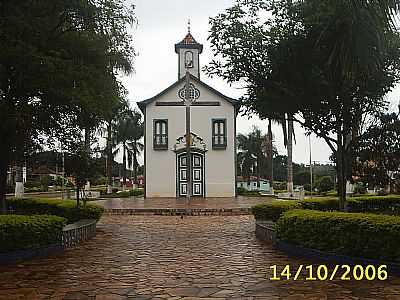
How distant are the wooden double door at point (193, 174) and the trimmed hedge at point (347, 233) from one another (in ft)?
67.7

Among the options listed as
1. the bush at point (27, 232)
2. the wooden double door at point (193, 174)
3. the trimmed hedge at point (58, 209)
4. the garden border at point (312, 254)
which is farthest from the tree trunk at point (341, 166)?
the wooden double door at point (193, 174)

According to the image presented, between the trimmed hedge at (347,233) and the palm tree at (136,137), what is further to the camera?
the palm tree at (136,137)

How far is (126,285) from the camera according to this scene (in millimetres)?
6305

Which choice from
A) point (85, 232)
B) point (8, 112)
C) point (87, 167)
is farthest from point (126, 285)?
point (87, 167)

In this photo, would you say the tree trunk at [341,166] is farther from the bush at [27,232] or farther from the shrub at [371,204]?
the bush at [27,232]

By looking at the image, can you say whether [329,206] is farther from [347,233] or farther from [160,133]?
[160,133]

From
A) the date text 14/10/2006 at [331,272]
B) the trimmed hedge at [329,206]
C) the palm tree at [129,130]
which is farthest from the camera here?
the palm tree at [129,130]

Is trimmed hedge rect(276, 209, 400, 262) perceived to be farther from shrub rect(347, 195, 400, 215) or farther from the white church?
the white church

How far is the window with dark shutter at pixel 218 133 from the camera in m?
29.7

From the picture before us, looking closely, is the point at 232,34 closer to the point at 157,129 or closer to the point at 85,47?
the point at 85,47

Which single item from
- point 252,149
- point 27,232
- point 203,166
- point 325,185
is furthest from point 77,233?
point 252,149

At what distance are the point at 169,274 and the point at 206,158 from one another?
22770 millimetres

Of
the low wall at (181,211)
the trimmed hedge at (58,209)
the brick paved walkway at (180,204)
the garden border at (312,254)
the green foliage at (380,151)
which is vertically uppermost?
the green foliage at (380,151)

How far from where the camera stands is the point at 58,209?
13344 millimetres
